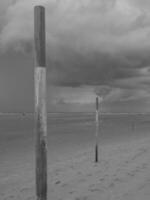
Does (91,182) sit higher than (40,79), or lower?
lower

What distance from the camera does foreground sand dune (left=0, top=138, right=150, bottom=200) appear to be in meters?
6.47

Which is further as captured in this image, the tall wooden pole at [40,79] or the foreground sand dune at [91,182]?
the foreground sand dune at [91,182]

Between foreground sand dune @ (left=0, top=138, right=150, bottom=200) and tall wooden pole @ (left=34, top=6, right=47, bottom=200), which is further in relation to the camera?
foreground sand dune @ (left=0, top=138, right=150, bottom=200)

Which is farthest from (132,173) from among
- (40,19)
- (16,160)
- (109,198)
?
(16,160)

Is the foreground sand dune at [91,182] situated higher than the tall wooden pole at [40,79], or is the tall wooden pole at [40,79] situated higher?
the tall wooden pole at [40,79]

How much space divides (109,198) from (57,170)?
3986 millimetres

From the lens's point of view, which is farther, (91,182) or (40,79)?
(91,182)

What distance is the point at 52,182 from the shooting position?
792 cm

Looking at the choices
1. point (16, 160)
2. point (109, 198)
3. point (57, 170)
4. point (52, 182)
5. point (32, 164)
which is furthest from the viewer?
point (16, 160)

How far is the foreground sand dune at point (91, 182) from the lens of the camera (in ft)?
21.2

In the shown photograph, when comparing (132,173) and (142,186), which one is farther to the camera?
(132,173)

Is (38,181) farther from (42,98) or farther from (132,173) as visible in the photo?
(132,173)

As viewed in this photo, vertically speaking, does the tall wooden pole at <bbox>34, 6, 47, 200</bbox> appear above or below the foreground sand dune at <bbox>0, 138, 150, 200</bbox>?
above

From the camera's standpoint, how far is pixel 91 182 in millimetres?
7602
